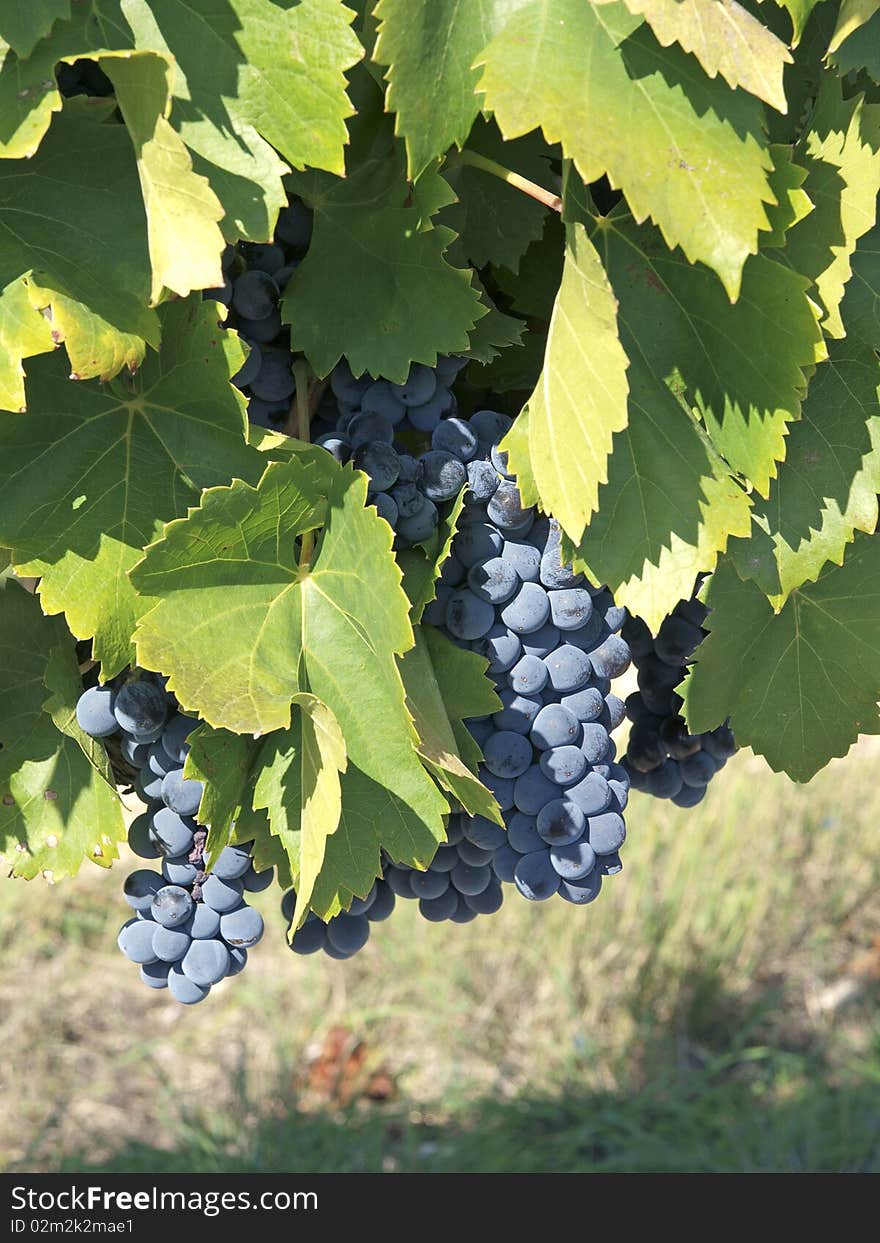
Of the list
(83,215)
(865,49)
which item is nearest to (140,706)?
(83,215)

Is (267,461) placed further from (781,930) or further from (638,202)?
(781,930)

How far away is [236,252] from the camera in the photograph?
2.18 ft

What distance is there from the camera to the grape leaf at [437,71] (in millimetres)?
573

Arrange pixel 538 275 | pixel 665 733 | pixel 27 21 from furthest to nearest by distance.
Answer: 1. pixel 665 733
2. pixel 538 275
3. pixel 27 21

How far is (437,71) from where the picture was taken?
0.58m

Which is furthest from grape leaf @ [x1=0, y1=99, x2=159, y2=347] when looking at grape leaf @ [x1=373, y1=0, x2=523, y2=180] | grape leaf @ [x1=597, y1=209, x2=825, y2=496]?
grape leaf @ [x1=597, y1=209, x2=825, y2=496]

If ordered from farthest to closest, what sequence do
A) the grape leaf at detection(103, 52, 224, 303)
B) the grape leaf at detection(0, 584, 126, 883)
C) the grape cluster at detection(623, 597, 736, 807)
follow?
the grape cluster at detection(623, 597, 736, 807) → the grape leaf at detection(0, 584, 126, 883) → the grape leaf at detection(103, 52, 224, 303)

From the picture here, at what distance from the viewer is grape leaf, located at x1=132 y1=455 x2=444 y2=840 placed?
604 mm

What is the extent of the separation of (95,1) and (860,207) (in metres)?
0.36

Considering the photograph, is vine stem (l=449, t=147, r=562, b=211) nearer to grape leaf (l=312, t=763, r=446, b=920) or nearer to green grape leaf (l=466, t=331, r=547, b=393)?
green grape leaf (l=466, t=331, r=547, b=393)

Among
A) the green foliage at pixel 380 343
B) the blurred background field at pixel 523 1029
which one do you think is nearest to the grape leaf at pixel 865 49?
the green foliage at pixel 380 343

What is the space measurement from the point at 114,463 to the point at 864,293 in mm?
390

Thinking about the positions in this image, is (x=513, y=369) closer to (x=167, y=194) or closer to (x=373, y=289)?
(x=373, y=289)

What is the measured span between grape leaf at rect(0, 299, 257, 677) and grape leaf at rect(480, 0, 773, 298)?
178 mm
